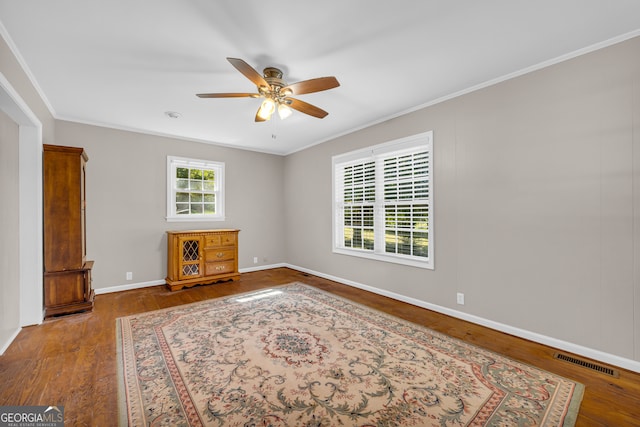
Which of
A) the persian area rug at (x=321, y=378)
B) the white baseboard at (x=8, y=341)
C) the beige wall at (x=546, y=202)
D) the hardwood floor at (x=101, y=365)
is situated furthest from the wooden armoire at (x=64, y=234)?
the beige wall at (x=546, y=202)

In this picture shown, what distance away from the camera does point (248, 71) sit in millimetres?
2152

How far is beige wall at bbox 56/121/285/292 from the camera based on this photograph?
4.18m

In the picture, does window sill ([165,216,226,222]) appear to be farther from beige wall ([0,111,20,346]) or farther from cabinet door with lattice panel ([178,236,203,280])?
beige wall ([0,111,20,346])

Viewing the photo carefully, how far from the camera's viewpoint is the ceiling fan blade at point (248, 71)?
198 cm

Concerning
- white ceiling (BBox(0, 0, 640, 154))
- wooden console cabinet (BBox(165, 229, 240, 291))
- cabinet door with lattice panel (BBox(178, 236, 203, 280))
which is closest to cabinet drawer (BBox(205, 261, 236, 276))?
wooden console cabinet (BBox(165, 229, 240, 291))

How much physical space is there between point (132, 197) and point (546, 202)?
216 inches

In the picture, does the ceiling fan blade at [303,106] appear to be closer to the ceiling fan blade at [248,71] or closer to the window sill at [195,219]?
the ceiling fan blade at [248,71]

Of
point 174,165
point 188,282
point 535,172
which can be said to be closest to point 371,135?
point 535,172

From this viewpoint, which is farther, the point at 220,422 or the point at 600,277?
the point at 600,277

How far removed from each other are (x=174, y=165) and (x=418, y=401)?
4.92m

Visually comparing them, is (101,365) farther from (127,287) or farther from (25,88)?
(25,88)

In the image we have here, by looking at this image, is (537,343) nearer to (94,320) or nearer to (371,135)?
(371,135)

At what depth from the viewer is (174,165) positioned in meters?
4.91

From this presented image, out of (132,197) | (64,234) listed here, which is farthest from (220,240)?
(64,234)
